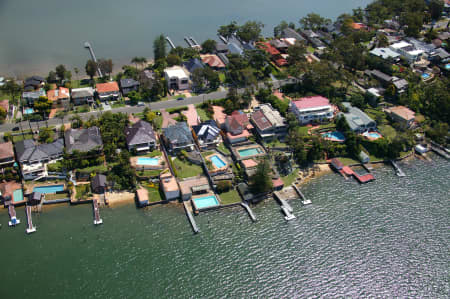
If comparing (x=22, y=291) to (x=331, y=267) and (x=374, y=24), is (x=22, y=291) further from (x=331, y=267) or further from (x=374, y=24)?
(x=374, y=24)

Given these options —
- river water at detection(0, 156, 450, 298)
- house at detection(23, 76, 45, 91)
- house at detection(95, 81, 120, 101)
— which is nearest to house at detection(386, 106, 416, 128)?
river water at detection(0, 156, 450, 298)

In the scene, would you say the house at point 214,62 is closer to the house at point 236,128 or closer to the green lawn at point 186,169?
the house at point 236,128

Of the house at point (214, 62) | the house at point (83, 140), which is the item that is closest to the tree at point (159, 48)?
the house at point (214, 62)

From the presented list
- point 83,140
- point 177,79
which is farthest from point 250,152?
point 83,140

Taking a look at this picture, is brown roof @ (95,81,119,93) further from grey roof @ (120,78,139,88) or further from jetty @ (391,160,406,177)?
jetty @ (391,160,406,177)

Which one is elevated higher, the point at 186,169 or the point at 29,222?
the point at 186,169

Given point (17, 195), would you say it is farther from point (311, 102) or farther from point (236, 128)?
point (311, 102)
